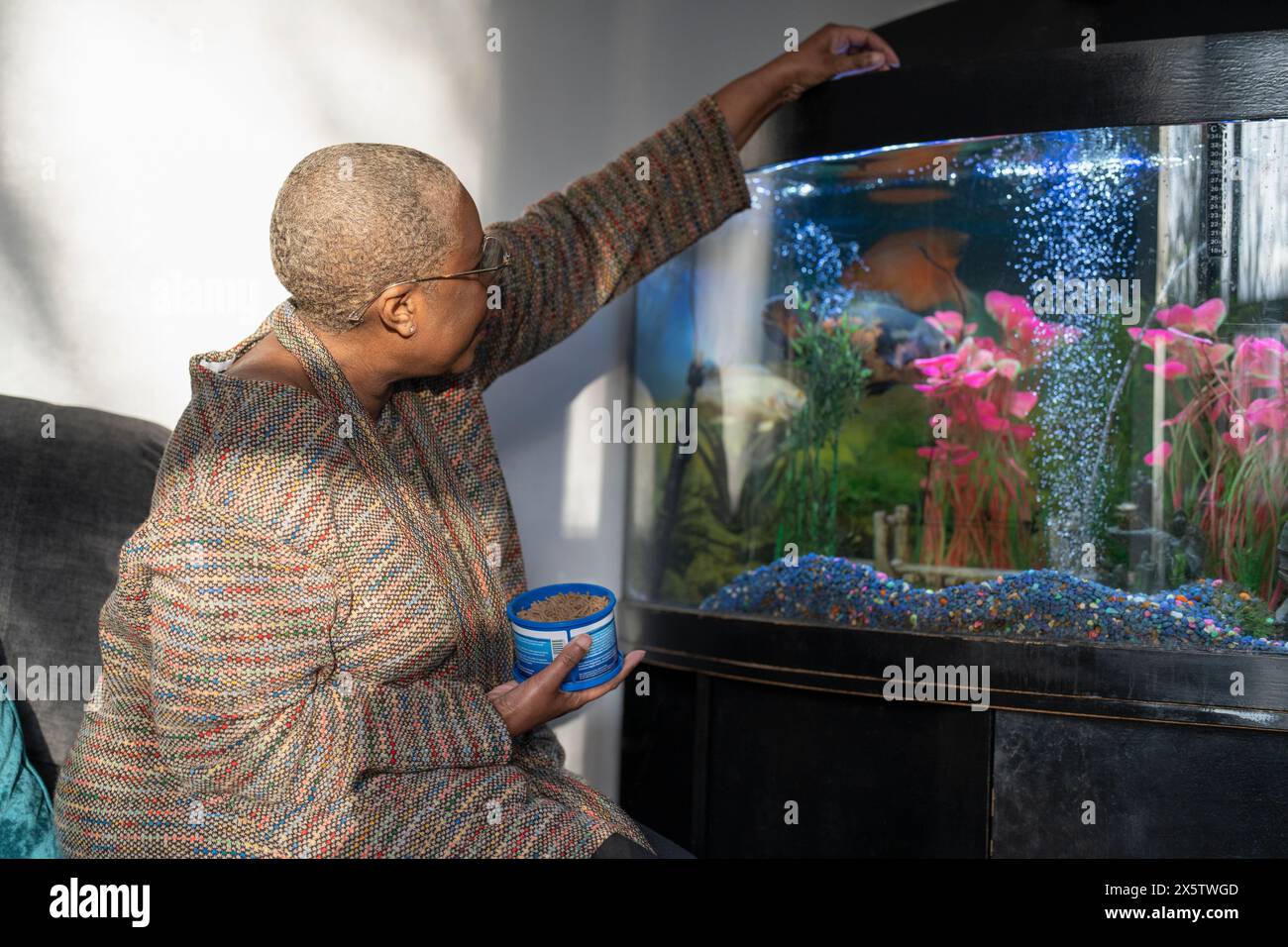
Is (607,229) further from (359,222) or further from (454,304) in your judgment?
(359,222)

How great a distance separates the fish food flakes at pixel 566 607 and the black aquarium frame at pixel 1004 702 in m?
0.61

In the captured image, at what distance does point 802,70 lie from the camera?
6.93 feet

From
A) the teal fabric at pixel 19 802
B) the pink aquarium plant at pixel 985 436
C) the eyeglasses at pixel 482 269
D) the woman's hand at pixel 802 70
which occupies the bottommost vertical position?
the teal fabric at pixel 19 802

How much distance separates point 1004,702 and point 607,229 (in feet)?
3.40

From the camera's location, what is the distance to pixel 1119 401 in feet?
6.27

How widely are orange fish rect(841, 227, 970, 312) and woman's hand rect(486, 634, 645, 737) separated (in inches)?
36.7

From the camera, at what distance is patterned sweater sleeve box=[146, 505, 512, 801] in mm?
1304

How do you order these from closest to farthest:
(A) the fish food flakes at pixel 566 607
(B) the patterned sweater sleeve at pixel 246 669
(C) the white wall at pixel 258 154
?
(B) the patterned sweater sleeve at pixel 246 669, (A) the fish food flakes at pixel 566 607, (C) the white wall at pixel 258 154

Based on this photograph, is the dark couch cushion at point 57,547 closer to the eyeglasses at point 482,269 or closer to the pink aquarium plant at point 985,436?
the eyeglasses at point 482,269

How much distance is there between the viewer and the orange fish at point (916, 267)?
80.3 inches

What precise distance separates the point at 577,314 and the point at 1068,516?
902 millimetres

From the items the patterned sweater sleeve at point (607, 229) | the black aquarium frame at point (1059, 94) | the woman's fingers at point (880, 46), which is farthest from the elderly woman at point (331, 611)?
the woman's fingers at point (880, 46)
